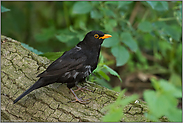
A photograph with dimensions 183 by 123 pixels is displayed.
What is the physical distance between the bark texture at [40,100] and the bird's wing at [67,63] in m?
0.22

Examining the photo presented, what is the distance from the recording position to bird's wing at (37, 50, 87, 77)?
2.34 metres

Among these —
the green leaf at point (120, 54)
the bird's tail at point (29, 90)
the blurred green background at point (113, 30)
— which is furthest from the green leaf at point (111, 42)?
the bird's tail at point (29, 90)

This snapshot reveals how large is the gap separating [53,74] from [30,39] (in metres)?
3.19

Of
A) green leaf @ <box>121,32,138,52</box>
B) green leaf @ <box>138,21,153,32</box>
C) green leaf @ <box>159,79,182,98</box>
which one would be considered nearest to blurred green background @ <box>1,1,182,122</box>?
green leaf @ <box>138,21,153,32</box>

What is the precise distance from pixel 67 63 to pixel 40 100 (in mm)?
546

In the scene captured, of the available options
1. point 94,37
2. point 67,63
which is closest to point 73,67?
point 67,63

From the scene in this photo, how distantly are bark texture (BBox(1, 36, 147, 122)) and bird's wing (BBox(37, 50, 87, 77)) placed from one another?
0.73 ft

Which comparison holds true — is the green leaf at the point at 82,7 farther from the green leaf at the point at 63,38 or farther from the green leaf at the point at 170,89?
the green leaf at the point at 170,89

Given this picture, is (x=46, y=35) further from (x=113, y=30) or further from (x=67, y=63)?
(x=67, y=63)

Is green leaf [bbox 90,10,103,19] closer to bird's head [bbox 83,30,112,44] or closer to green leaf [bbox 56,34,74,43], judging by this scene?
green leaf [bbox 56,34,74,43]

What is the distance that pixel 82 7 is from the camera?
11.3ft

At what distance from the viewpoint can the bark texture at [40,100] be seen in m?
2.04

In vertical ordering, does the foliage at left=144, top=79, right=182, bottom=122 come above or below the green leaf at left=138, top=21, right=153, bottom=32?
below

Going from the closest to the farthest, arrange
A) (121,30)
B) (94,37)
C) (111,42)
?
(94,37), (111,42), (121,30)
